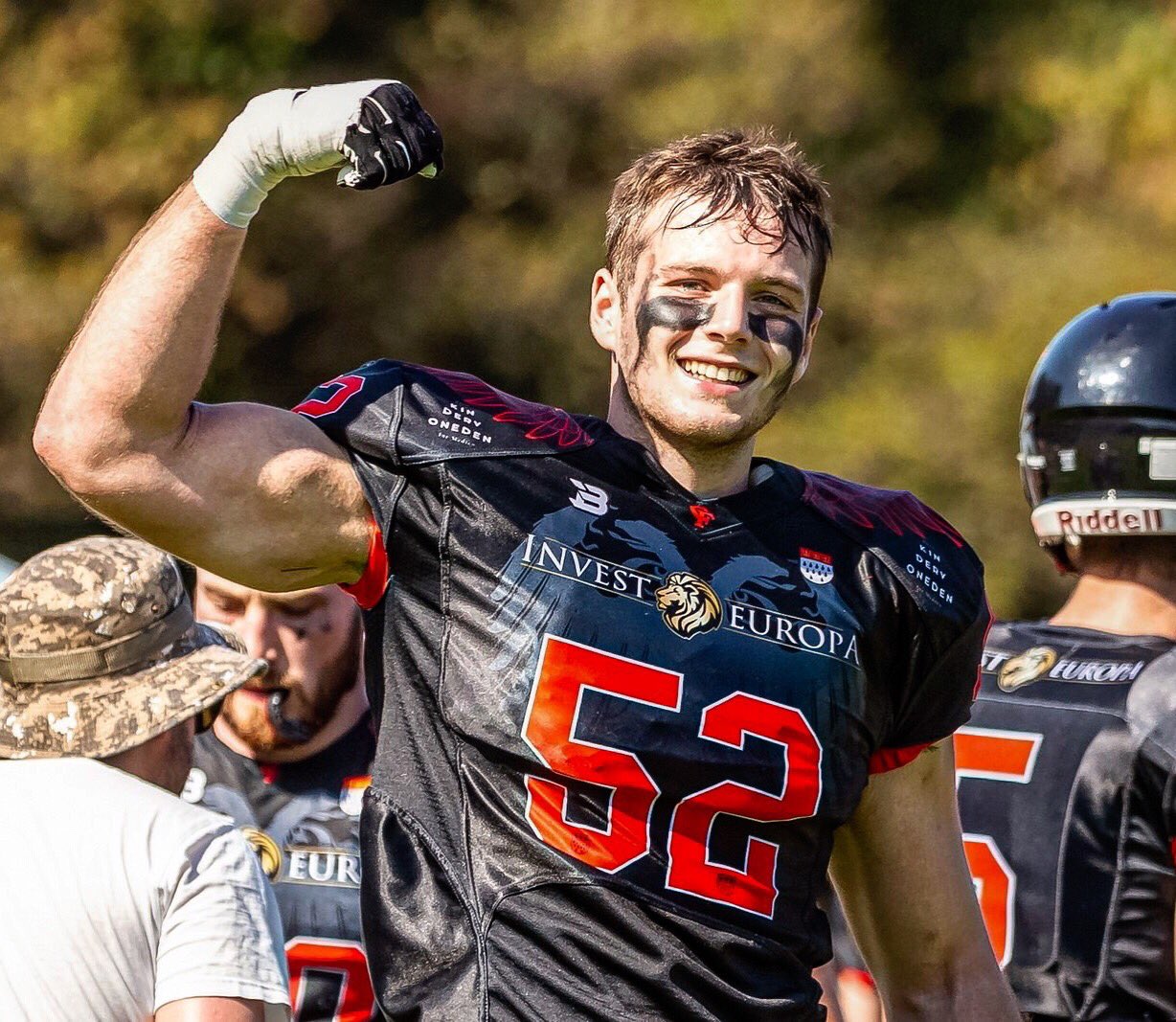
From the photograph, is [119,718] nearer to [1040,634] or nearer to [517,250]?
[1040,634]

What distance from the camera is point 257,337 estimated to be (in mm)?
13797

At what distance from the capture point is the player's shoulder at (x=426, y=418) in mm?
3064

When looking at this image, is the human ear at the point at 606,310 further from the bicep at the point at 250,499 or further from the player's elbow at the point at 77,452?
Answer: the player's elbow at the point at 77,452

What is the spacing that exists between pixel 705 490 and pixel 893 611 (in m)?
0.38

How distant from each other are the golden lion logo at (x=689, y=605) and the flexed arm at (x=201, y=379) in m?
0.55

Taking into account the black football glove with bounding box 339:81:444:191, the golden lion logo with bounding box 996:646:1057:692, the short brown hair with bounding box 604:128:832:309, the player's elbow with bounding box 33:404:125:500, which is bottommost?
the golden lion logo with bounding box 996:646:1057:692

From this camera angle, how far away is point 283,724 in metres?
4.68

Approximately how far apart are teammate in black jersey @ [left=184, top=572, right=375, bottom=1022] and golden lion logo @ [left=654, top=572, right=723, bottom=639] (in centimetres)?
140

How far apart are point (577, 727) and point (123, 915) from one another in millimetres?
756

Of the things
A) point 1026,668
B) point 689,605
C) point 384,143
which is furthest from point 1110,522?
point 384,143

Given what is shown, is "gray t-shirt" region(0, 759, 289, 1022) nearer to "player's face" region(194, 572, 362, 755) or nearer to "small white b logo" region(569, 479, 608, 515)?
"small white b logo" region(569, 479, 608, 515)

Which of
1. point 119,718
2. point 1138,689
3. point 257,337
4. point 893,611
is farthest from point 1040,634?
point 257,337

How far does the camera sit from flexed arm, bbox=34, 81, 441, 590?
2834mm

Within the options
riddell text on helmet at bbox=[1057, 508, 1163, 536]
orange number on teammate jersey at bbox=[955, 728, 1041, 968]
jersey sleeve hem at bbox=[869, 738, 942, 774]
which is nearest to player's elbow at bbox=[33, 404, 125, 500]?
jersey sleeve hem at bbox=[869, 738, 942, 774]
